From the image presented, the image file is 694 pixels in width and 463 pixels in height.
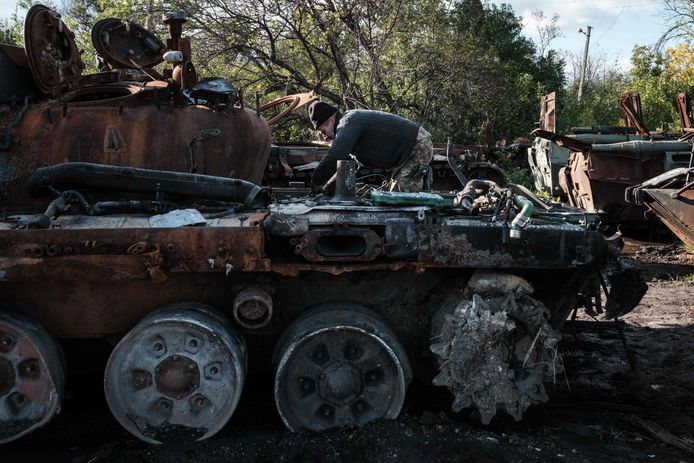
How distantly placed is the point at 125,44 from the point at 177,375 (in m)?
3.45

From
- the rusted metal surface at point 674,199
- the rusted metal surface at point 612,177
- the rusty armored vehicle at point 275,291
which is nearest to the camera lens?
the rusty armored vehicle at point 275,291

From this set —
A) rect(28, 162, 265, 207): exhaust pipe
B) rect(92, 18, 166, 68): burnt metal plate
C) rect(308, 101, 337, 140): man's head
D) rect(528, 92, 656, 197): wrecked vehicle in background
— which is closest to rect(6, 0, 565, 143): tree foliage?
rect(528, 92, 656, 197): wrecked vehicle in background

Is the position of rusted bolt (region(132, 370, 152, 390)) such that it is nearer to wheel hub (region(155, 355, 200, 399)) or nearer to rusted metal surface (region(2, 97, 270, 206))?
wheel hub (region(155, 355, 200, 399))

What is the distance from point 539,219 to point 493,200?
330 millimetres

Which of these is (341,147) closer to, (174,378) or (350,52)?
(174,378)

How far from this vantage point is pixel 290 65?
688 inches

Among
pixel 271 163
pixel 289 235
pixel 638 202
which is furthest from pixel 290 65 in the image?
pixel 289 235

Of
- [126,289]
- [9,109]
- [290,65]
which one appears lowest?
[126,289]

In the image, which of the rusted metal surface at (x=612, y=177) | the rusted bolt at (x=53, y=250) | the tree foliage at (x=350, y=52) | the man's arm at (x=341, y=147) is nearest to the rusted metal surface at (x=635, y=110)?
the rusted metal surface at (x=612, y=177)

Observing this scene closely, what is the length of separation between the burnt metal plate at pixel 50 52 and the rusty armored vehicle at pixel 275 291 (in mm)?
492

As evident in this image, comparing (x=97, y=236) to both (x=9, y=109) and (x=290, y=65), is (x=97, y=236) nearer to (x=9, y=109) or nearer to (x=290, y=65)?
(x=9, y=109)

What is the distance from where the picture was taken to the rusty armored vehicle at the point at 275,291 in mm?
4398

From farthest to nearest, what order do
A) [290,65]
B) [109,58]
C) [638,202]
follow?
[290,65]
[638,202]
[109,58]

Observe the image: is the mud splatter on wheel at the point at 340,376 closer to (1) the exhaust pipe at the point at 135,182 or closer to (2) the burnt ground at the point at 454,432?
(2) the burnt ground at the point at 454,432
